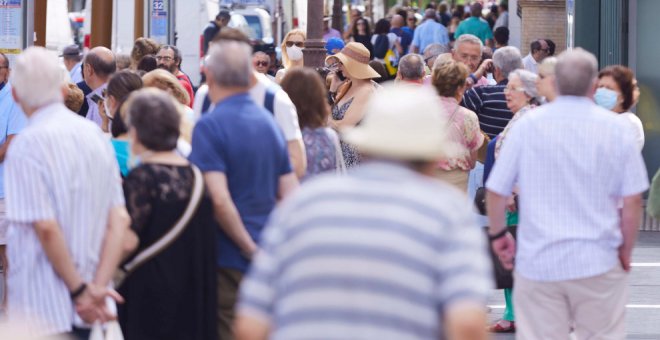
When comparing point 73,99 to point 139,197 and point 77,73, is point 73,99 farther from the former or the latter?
point 139,197

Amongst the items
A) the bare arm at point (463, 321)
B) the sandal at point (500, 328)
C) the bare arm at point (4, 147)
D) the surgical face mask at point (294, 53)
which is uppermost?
the surgical face mask at point (294, 53)

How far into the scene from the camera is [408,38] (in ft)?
87.2

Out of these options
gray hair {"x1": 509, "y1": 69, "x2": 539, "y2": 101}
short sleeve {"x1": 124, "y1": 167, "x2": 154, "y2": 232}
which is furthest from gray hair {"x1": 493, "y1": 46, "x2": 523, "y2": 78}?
short sleeve {"x1": 124, "y1": 167, "x2": 154, "y2": 232}

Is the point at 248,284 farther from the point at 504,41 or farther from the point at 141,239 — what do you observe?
the point at 504,41

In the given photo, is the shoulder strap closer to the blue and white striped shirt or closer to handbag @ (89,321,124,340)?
handbag @ (89,321,124,340)

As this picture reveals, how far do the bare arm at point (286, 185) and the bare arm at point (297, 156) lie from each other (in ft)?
1.92

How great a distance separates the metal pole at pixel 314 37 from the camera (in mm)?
16156

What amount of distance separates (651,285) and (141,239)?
664 centimetres

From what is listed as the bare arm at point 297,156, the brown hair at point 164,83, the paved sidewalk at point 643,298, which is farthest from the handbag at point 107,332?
the paved sidewalk at point 643,298

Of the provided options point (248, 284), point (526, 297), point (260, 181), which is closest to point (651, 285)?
point (526, 297)

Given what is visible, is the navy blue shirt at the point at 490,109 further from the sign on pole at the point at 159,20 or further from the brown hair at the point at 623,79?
the sign on pole at the point at 159,20

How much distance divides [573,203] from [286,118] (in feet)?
5.04

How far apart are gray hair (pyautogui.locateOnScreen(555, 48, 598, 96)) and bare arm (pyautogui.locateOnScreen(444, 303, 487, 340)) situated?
2.90 metres

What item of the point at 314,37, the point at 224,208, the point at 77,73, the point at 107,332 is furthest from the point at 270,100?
the point at 314,37
